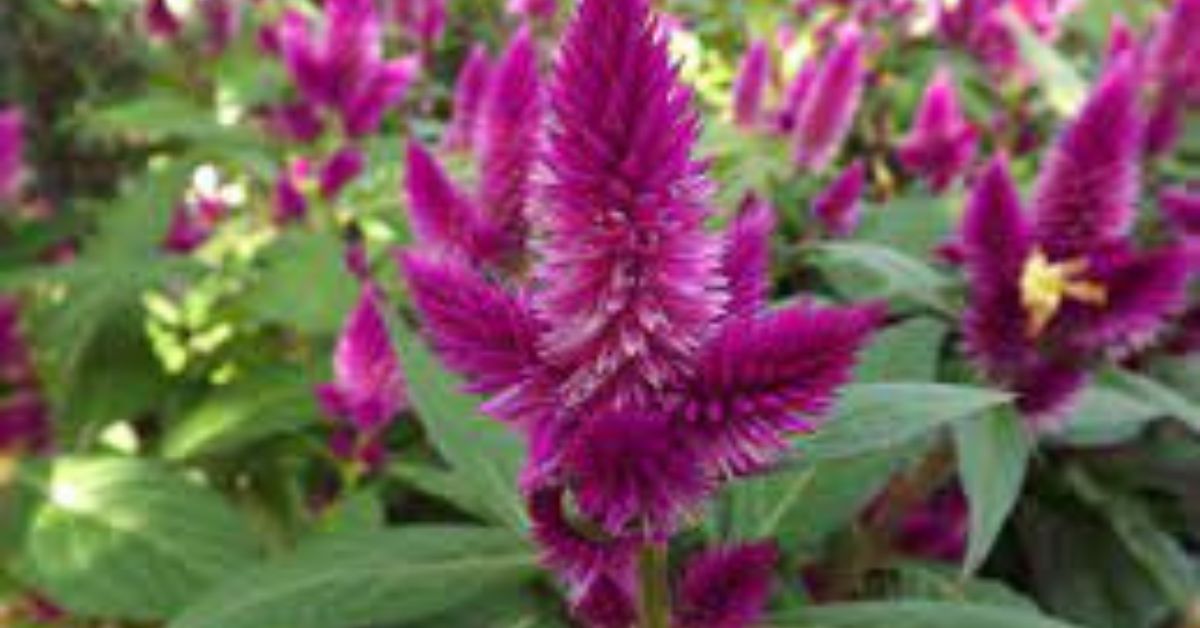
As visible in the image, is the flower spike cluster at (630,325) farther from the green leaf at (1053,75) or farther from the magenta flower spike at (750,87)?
the green leaf at (1053,75)

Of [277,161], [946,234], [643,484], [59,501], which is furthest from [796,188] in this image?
[643,484]

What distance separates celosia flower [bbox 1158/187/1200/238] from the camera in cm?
136

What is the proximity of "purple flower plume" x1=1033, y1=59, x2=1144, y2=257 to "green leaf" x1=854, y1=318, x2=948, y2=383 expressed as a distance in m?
0.12

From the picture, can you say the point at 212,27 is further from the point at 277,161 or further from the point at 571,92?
the point at 571,92

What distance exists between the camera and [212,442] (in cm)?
137

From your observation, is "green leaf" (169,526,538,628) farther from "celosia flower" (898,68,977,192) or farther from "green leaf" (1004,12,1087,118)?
"green leaf" (1004,12,1087,118)

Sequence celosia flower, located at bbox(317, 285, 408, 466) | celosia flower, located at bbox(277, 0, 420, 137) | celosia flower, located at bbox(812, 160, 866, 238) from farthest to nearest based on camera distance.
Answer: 1. celosia flower, located at bbox(277, 0, 420, 137)
2. celosia flower, located at bbox(812, 160, 866, 238)
3. celosia flower, located at bbox(317, 285, 408, 466)

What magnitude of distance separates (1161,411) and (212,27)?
5.45 feet

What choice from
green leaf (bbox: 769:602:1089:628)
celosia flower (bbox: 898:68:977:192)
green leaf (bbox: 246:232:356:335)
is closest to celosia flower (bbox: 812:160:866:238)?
celosia flower (bbox: 898:68:977:192)

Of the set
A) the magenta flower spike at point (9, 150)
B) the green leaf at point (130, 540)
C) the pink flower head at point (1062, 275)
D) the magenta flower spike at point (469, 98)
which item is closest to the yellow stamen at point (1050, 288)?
the pink flower head at point (1062, 275)

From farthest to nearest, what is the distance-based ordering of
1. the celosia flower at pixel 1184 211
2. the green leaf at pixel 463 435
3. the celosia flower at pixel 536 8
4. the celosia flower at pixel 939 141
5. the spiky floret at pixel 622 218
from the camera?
the celosia flower at pixel 536 8
the celosia flower at pixel 939 141
the celosia flower at pixel 1184 211
the green leaf at pixel 463 435
the spiky floret at pixel 622 218

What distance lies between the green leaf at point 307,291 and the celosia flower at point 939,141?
0.81 m

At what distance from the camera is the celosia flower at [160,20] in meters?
2.16

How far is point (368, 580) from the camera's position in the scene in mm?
793
